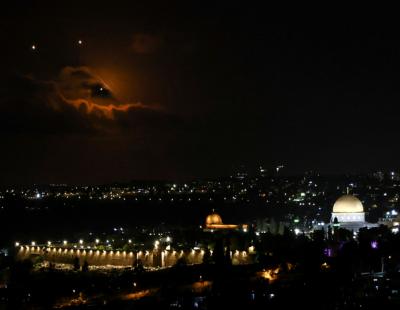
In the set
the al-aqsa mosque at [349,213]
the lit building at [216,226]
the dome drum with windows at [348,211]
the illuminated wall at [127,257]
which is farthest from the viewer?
the lit building at [216,226]

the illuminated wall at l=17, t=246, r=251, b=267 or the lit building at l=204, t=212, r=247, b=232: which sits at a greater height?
the lit building at l=204, t=212, r=247, b=232

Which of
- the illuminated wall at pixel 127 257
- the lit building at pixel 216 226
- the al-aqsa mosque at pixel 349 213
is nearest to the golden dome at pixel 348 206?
the al-aqsa mosque at pixel 349 213

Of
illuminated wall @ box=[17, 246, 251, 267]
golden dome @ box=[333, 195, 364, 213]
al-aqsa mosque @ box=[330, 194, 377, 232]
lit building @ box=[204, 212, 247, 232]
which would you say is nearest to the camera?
illuminated wall @ box=[17, 246, 251, 267]

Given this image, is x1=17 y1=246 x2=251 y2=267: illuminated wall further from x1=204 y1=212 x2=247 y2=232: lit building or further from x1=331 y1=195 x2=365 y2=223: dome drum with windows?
x1=331 y1=195 x2=365 y2=223: dome drum with windows

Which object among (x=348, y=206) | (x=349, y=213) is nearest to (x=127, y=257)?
(x=349, y=213)

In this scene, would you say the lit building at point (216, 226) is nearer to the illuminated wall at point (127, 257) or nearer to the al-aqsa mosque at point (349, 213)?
the al-aqsa mosque at point (349, 213)

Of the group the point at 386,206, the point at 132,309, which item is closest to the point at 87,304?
the point at 132,309

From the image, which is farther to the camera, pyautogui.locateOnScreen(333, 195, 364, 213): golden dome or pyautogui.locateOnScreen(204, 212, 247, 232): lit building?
pyautogui.locateOnScreen(204, 212, 247, 232): lit building

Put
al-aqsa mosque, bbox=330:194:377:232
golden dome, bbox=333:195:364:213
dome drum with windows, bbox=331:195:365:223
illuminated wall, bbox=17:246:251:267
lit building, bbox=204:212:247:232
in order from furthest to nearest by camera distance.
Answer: lit building, bbox=204:212:247:232, golden dome, bbox=333:195:364:213, dome drum with windows, bbox=331:195:365:223, al-aqsa mosque, bbox=330:194:377:232, illuminated wall, bbox=17:246:251:267

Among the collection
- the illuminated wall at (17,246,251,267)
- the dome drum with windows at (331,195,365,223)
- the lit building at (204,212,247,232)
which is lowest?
the illuminated wall at (17,246,251,267)

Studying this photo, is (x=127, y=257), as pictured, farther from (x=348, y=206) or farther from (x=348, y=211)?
(x=348, y=206)

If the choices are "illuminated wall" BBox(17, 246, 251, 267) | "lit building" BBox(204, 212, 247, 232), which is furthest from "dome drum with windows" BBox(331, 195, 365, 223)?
"illuminated wall" BBox(17, 246, 251, 267)
